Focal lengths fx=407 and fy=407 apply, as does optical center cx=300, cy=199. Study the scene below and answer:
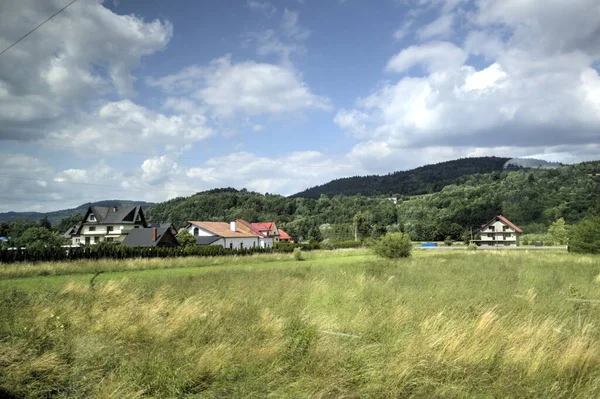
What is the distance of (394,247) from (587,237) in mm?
22468

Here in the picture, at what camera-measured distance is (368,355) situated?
18.1 feet

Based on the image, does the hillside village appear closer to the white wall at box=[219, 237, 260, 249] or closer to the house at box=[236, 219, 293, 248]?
the white wall at box=[219, 237, 260, 249]

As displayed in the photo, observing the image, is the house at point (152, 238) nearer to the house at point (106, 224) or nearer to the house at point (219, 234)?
the house at point (219, 234)

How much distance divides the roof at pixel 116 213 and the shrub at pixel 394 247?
5353 cm

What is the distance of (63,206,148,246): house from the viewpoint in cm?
7250

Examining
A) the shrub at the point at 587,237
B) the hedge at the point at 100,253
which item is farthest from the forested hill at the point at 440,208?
the hedge at the point at 100,253

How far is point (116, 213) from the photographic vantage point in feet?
245

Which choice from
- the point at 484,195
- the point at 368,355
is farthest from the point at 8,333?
the point at 484,195

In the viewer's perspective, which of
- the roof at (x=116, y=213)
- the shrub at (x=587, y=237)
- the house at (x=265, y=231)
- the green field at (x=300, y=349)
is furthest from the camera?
the house at (x=265, y=231)

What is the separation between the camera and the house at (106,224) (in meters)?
72.5

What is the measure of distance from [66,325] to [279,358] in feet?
14.2

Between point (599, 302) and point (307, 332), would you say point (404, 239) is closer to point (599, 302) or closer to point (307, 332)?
point (599, 302)

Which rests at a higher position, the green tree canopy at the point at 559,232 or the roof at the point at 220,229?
the roof at the point at 220,229

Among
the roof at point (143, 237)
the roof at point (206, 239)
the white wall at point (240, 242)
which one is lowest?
the white wall at point (240, 242)
